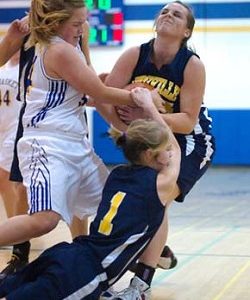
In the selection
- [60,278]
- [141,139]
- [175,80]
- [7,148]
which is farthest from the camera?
[7,148]

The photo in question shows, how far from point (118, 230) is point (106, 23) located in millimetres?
8953

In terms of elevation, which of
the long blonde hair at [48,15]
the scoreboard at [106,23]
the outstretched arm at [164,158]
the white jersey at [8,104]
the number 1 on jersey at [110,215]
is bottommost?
the scoreboard at [106,23]

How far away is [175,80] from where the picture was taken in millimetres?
3803

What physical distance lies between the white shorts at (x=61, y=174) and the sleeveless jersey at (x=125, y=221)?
250 mm

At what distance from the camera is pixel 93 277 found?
301cm

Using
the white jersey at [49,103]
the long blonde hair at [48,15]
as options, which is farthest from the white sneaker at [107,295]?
the long blonde hair at [48,15]

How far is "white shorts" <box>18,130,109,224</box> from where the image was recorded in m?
3.35

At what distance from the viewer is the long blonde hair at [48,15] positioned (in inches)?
136

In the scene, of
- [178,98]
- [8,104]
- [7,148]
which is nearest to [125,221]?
[178,98]

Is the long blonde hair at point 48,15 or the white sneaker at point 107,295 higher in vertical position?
the long blonde hair at point 48,15

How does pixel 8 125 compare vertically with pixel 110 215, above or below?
below

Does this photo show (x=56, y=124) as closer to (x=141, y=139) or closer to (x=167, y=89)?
(x=141, y=139)

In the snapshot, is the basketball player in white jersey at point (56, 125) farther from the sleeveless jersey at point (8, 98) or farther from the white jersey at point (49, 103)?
the sleeveless jersey at point (8, 98)

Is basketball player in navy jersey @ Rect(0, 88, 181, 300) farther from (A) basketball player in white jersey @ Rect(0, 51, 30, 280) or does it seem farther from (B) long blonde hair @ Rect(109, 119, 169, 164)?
(A) basketball player in white jersey @ Rect(0, 51, 30, 280)
